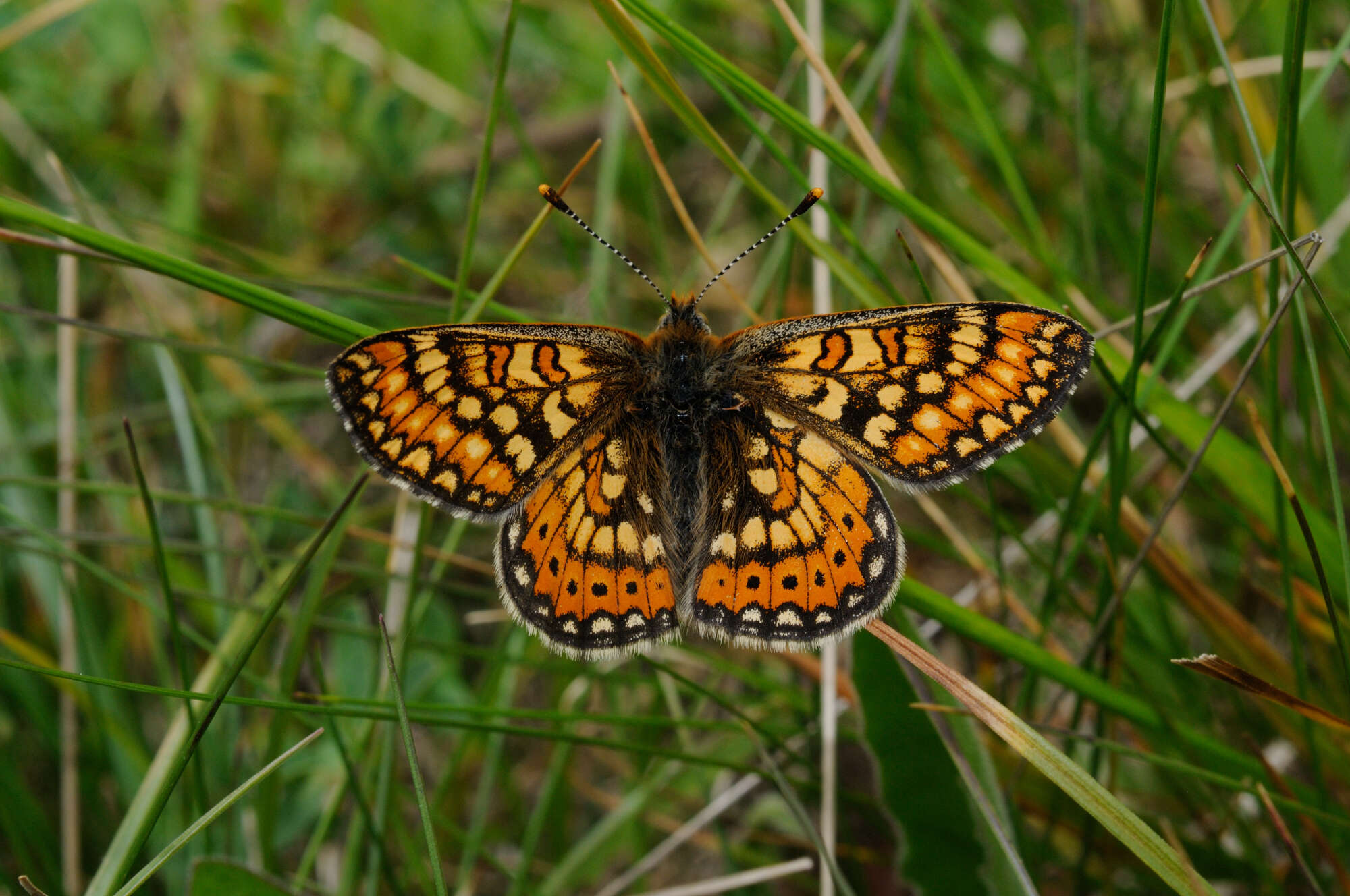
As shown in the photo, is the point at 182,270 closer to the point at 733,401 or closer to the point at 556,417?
the point at 556,417

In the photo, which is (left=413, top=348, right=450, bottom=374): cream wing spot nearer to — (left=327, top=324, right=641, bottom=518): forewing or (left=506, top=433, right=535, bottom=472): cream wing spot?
(left=327, top=324, right=641, bottom=518): forewing

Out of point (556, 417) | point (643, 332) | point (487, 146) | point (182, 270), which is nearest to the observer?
point (182, 270)

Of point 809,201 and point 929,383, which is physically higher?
point 809,201

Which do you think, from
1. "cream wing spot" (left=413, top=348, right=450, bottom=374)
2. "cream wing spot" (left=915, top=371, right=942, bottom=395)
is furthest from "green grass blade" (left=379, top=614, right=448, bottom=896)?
"cream wing spot" (left=915, top=371, right=942, bottom=395)

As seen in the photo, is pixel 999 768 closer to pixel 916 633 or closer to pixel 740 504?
pixel 916 633

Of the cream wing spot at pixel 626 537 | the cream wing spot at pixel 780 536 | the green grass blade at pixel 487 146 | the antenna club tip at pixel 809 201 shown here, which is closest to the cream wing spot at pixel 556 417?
the cream wing spot at pixel 626 537

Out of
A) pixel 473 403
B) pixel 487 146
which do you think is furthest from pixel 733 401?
pixel 487 146

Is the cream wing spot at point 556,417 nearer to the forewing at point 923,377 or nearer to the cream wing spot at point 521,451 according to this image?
the cream wing spot at point 521,451
